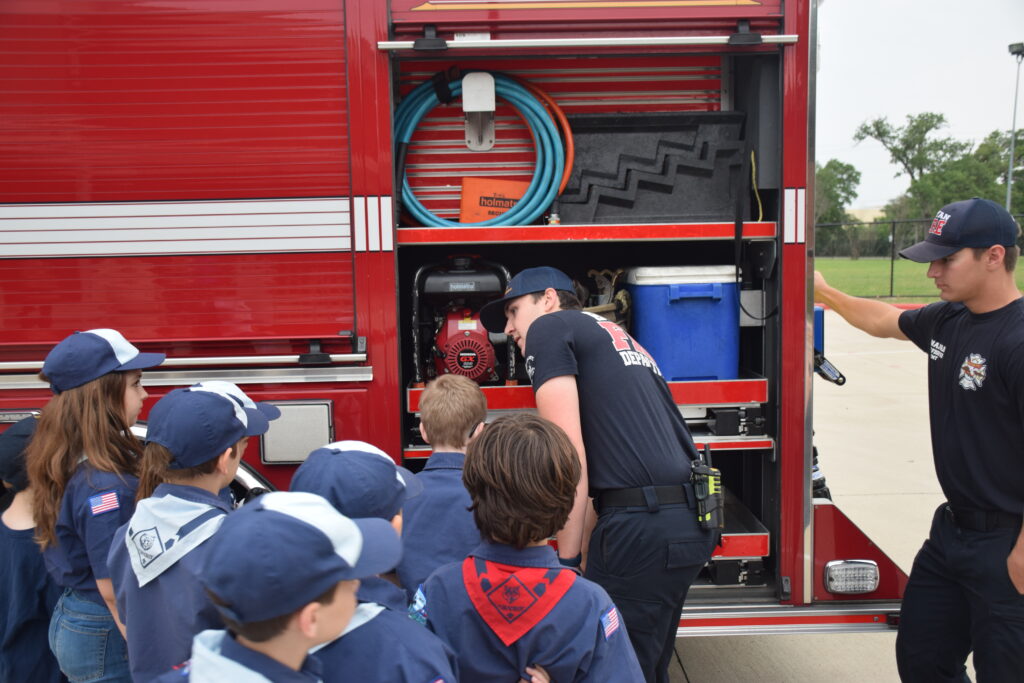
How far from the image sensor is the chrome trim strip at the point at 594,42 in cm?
321

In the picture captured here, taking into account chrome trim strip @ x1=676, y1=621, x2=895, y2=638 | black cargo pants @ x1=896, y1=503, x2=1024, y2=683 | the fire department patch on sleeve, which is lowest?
chrome trim strip @ x1=676, y1=621, x2=895, y2=638

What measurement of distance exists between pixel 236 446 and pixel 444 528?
24.6 inches

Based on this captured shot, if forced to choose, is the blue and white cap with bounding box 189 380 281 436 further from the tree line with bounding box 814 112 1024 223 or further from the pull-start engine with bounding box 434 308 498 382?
the tree line with bounding box 814 112 1024 223

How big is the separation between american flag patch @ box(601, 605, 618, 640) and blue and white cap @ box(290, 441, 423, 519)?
0.49m

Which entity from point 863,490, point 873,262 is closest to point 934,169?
point 873,262

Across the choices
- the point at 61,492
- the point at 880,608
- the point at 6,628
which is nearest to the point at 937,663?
the point at 880,608

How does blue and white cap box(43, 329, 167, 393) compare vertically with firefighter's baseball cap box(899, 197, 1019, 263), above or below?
below

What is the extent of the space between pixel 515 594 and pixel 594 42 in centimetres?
221

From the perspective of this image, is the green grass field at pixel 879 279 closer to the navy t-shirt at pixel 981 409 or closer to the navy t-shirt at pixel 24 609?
the navy t-shirt at pixel 981 409

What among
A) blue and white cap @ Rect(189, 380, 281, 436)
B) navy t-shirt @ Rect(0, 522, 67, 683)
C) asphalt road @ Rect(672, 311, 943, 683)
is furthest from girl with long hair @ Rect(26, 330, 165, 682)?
asphalt road @ Rect(672, 311, 943, 683)

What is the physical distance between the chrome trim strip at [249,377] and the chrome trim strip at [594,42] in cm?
124

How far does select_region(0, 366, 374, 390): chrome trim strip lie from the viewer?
3268mm

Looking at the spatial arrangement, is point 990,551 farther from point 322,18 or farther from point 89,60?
point 89,60

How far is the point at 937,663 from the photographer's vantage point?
290 centimetres
